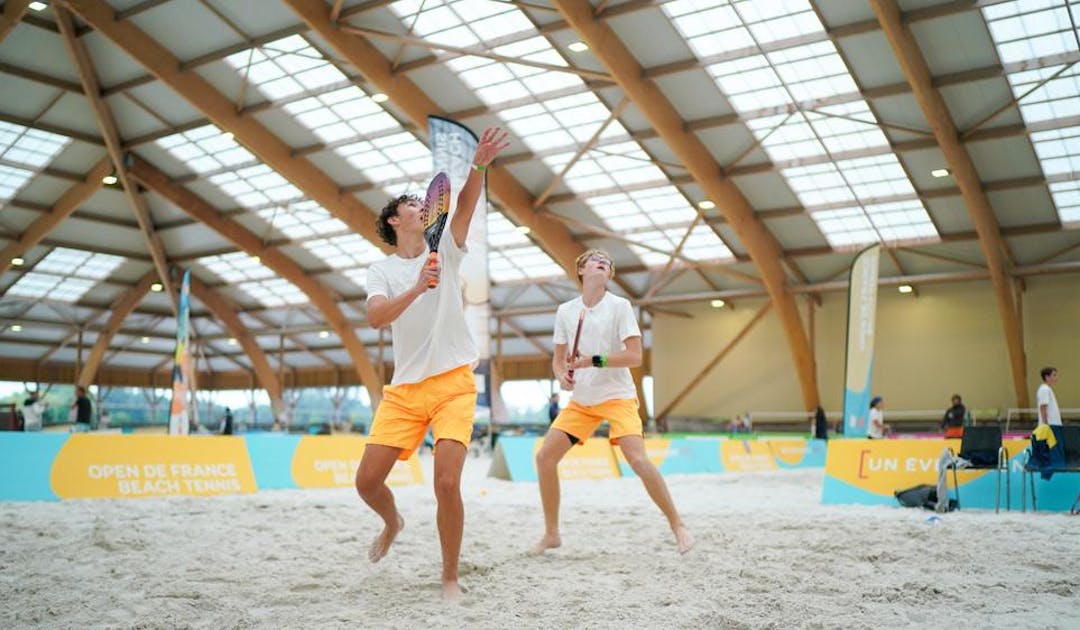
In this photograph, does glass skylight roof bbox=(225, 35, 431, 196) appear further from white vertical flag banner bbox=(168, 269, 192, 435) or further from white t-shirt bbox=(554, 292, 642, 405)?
white t-shirt bbox=(554, 292, 642, 405)

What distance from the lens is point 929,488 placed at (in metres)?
8.80

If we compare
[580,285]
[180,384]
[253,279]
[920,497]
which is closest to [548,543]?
[580,285]

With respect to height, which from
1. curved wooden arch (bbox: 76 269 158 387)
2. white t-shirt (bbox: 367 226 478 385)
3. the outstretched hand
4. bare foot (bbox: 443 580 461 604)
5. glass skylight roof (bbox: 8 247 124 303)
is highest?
glass skylight roof (bbox: 8 247 124 303)

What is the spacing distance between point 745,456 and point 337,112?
538 inches

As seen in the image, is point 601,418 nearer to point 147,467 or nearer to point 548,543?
point 548,543

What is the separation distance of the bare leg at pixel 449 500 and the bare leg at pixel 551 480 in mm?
1448

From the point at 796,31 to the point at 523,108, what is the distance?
707cm

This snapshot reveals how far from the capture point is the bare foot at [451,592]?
4054mm


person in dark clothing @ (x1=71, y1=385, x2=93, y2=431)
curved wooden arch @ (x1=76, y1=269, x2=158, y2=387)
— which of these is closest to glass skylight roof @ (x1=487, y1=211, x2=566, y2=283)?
person in dark clothing @ (x1=71, y1=385, x2=93, y2=431)

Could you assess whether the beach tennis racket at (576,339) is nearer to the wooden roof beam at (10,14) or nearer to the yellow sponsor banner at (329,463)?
the yellow sponsor banner at (329,463)

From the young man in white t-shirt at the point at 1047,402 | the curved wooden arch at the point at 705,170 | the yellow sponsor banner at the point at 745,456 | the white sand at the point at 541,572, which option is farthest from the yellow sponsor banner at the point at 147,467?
the curved wooden arch at the point at 705,170

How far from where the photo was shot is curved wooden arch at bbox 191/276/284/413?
38.0 metres

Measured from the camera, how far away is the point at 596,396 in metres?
5.66

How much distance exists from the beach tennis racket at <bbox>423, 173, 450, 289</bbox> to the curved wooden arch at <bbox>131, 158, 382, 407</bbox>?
26751 mm
